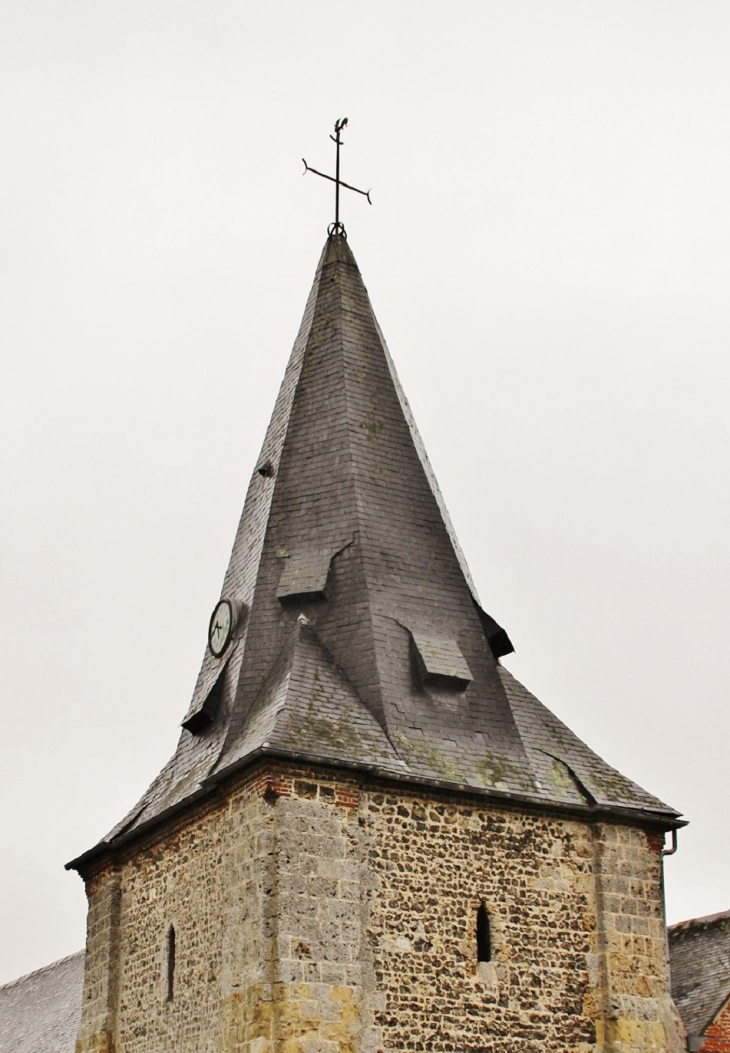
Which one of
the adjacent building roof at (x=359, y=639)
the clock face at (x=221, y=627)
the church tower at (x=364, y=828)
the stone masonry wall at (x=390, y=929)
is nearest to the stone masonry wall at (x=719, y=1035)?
the church tower at (x=364, y=828)

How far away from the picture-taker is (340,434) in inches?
703

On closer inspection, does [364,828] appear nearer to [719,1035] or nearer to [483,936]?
[483,936]

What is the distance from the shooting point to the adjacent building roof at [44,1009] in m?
22.0

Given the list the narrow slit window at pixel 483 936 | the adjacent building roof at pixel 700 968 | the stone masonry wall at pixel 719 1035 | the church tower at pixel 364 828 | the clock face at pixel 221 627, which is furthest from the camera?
the clock face at pixel 221 627

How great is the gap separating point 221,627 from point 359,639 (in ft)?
5.88

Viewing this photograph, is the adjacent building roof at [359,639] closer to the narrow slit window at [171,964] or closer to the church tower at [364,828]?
the church tower at [364,828]

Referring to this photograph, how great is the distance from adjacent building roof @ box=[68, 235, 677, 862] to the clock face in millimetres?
94

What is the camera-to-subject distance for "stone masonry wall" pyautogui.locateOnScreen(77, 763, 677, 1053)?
14.0 metres

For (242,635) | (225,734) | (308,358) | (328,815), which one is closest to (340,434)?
(308,358)

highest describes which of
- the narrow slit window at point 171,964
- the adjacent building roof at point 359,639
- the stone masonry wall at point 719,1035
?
the adjacent building roof at point 359,639

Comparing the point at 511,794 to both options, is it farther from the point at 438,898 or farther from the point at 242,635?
the point at 242,635

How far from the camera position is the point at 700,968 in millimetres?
17641

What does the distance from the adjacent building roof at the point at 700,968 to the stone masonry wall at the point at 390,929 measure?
117cm

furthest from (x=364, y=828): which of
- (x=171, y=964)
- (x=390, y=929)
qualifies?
(x=171, y=964)
